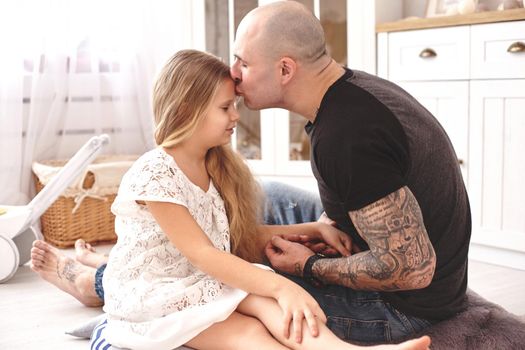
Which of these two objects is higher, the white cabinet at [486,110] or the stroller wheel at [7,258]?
the white cabinet at [486,110]

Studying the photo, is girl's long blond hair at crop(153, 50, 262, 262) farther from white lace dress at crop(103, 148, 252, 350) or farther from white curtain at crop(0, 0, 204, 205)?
white curtain at crop(0, 0, 204, 205)

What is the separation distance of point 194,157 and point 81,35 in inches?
85.5

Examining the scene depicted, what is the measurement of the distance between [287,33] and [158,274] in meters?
0.60

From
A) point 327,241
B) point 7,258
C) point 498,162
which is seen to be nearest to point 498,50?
point 498,162

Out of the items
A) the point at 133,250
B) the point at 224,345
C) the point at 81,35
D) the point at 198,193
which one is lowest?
the point at 224,345

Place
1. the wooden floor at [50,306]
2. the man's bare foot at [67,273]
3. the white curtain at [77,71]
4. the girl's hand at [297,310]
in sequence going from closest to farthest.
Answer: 1. the girl's hand at [297,310]
2. the wooden floor at [50,306]
3. the man's bare foot at [67,273]
4. the white curtain at [77,71]

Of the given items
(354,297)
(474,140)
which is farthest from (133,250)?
(474,140)

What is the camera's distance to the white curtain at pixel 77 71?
3.57m

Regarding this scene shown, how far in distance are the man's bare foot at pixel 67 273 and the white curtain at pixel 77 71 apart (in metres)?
1.17

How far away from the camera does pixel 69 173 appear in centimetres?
288

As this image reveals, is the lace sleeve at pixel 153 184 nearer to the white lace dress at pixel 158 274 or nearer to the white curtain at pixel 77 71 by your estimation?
the white lace dress at pixel 158 274

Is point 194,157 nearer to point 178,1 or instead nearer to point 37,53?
point 37,53

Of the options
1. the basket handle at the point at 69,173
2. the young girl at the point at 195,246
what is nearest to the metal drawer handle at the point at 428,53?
the basket handle at the point at 69,173

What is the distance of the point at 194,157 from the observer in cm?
185
